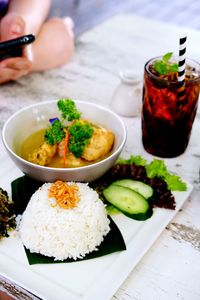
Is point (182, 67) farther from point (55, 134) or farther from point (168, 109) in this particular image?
point (55, 134)

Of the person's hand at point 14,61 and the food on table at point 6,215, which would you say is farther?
the person's hand at point 14,61

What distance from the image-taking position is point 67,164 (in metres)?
1.26

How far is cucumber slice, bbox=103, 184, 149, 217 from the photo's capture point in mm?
1152

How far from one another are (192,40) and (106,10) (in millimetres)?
2608

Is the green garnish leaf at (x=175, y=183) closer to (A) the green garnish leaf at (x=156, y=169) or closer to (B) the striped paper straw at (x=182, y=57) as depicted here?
(A) the green garnish leaf at (x=156, y=169)

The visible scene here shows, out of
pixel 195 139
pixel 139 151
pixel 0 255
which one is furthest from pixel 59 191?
pixel 195 139

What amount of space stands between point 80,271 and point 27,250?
0.14 m

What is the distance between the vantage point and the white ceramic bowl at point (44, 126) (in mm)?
1157

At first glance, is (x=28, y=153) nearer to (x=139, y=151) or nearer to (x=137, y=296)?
(x=139, y=151)

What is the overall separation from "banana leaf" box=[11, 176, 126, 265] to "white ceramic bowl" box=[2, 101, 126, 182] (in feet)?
0.15

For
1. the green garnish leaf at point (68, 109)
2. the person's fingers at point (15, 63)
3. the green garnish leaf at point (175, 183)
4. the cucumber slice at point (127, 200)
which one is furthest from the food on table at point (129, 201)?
the person's fingers at point (15, 63)

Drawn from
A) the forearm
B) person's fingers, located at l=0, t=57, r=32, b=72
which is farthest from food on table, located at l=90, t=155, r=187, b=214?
the forearm

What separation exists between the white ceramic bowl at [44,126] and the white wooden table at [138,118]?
0.13m

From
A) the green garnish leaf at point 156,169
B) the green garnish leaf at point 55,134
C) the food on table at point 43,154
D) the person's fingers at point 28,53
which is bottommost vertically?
the green garnish leaf at point 156,169
